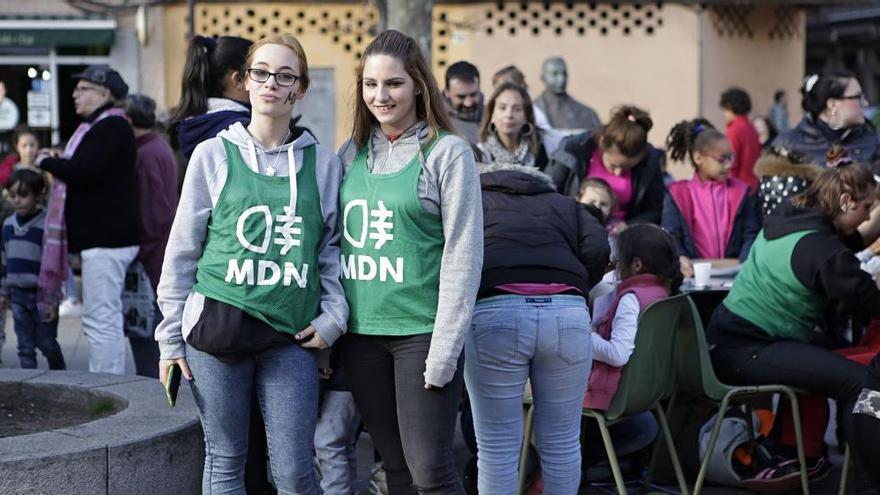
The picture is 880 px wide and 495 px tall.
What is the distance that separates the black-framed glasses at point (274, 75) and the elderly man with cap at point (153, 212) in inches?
127

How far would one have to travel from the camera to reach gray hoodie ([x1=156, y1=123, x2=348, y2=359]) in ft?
12.8

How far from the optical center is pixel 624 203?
280 inches

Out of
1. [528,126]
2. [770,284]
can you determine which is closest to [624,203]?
[528,126]

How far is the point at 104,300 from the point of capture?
6.79 m

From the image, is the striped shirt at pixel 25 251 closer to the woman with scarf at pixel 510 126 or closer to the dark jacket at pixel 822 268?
the woman with scarf at pixel 510 126

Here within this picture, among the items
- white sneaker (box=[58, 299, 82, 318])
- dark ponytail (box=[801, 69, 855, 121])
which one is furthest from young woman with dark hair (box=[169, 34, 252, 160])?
white sneaker (box=[58, 299, 82, 318])

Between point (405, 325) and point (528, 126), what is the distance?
3.20 metres

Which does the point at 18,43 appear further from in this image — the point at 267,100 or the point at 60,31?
the point at 267,100

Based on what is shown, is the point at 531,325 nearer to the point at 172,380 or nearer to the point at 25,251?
the point at 172,380

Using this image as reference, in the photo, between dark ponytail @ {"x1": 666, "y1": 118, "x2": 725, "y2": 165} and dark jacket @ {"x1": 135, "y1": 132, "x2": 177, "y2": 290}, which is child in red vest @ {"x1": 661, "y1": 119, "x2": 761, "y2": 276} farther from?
dark jacket @ {"x1": 135, "y1": 132, "x2": 177, "y2": 290}

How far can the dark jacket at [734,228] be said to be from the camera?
7.16 m

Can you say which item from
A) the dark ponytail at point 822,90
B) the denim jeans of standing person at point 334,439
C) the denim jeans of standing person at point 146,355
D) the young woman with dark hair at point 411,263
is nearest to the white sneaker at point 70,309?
the denim jeans of standing person at point 146,355

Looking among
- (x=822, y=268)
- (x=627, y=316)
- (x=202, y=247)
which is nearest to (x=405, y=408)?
(x=202, y=247)

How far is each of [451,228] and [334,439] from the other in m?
1.27
